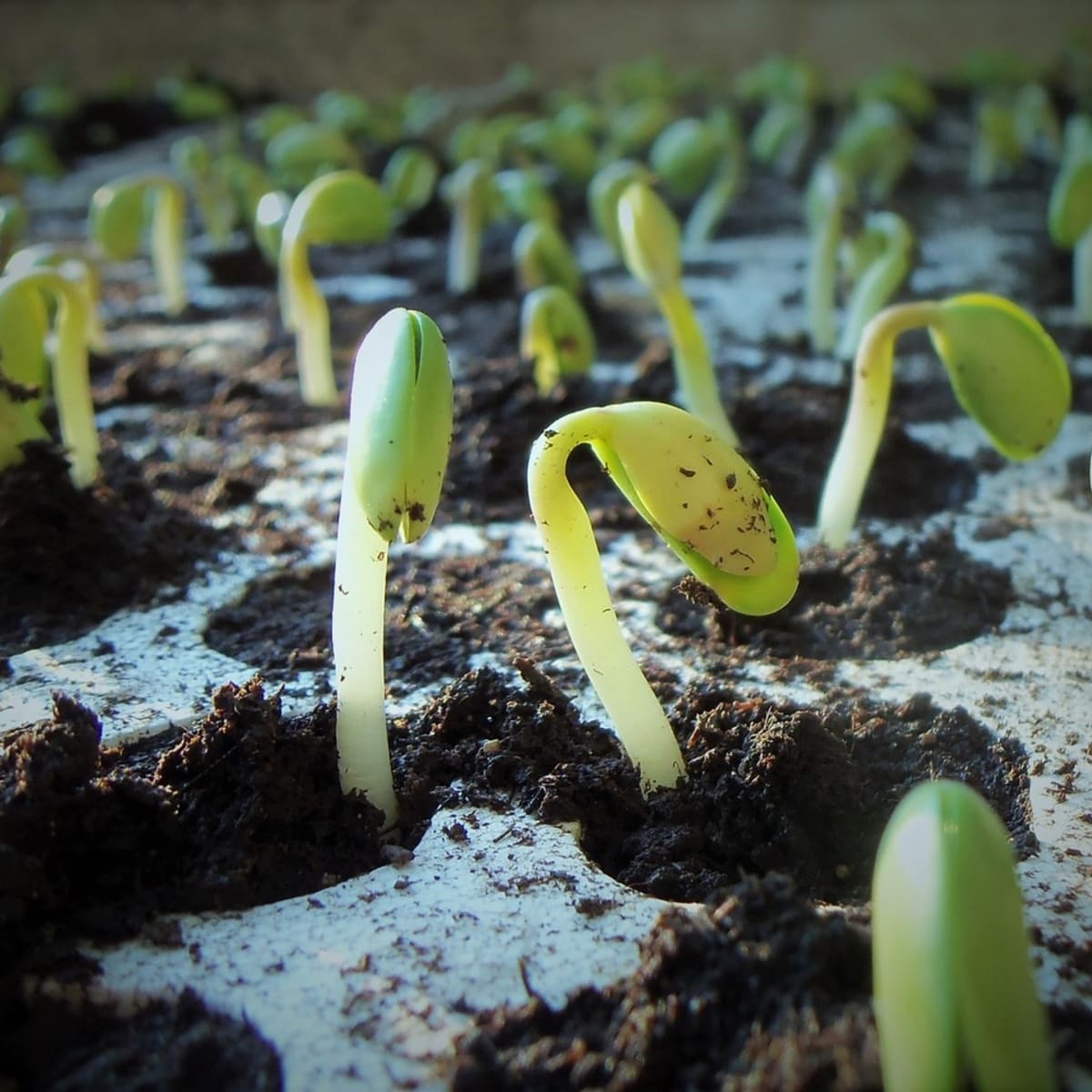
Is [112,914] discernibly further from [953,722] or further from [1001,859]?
[953,722]

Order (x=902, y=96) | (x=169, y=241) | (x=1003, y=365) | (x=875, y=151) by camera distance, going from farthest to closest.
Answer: (x=902, y=96) < (x=875, y=151) < (x=169, y=241) < (x=1003, y=365)

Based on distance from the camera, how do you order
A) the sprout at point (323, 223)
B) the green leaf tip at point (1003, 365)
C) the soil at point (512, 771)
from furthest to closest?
the sprout at point (323, 223), the green leaf tip at point (1003, 365), the soil at point (512, 771)

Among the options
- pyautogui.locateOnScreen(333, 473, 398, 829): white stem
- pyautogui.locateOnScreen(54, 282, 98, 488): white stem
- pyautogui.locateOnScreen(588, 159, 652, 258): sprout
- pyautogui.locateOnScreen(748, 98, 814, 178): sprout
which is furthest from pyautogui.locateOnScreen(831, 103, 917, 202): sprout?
pyautogui.locateOnScreen(333, 473, 398, 829): white stem

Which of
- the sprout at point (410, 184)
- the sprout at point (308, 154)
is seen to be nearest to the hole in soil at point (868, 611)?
the sprout at point (410, 184)

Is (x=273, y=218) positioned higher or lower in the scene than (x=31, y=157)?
lower

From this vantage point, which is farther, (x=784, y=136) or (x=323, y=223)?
(x=784, y=136)

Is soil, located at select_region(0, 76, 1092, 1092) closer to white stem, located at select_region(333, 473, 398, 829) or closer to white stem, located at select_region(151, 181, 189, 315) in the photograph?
white stem, located at select_region(333, 473, 398, 829)

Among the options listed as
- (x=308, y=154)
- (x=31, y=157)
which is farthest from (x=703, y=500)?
(x=31, y=157)

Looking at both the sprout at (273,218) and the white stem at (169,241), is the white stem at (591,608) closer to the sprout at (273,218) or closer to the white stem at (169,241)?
the sprout at (273,218)

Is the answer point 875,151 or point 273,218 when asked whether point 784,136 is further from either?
point 273,218
